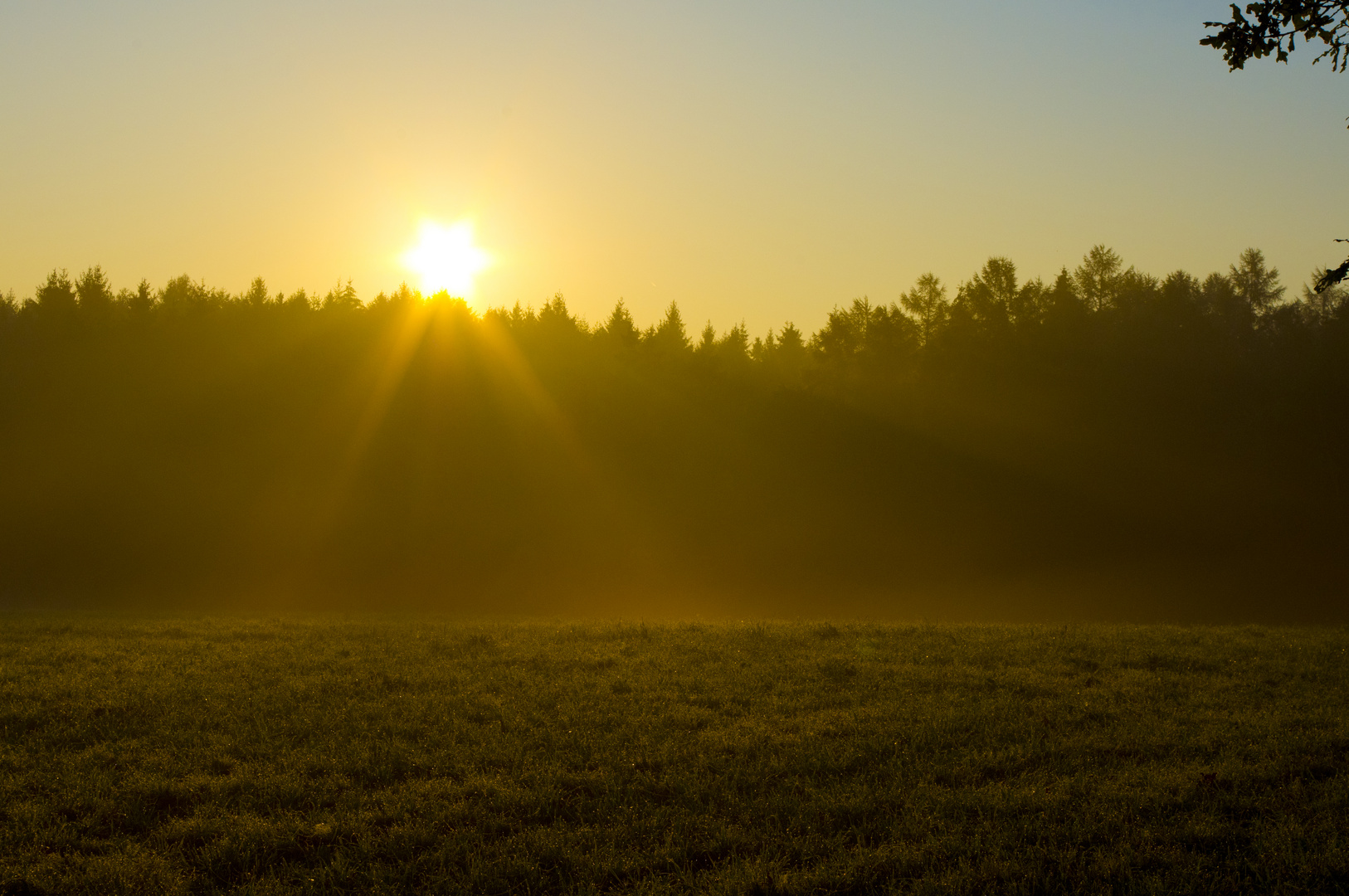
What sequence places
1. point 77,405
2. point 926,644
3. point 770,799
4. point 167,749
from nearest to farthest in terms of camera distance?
1. point 770,799
2. point 167,749
3. point 926,644
4. point 77,405

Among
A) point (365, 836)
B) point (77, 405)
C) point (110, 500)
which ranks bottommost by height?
point (365, 836)

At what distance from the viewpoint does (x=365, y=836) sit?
265 inches

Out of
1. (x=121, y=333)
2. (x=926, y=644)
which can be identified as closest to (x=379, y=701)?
(x=926, y=644)

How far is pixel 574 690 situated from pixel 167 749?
4.34 meters

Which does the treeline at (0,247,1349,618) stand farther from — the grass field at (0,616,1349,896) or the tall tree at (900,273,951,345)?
the grass field at (0,616,1349,896)

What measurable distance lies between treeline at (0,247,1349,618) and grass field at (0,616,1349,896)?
23.9 m

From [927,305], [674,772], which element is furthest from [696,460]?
[674,772]

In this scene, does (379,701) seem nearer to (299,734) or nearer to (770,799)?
(299,734)

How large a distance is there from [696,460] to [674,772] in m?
41.5

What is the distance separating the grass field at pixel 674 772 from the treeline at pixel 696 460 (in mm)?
23930

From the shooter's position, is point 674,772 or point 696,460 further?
point 696,460

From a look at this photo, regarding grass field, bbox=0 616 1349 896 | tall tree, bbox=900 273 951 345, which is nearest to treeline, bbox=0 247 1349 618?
tall tree, bbox=900 273 951 345

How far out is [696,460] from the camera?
49531 mm

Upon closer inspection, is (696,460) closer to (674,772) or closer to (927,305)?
(927,305)
